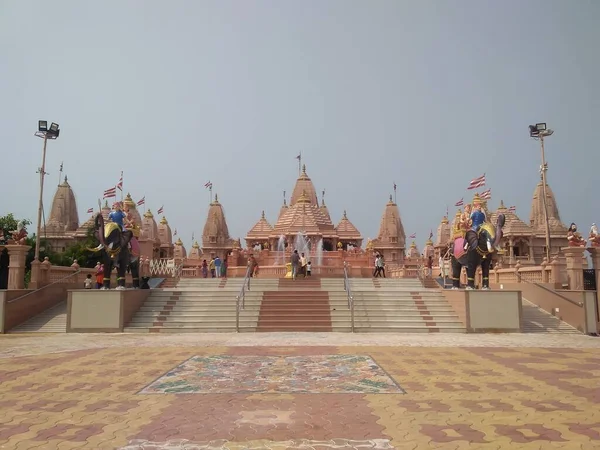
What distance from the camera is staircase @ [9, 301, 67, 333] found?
719 inches

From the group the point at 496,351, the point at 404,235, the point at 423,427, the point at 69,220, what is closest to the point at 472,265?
the point at 496,351

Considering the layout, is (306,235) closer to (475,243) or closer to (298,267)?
(298,267)

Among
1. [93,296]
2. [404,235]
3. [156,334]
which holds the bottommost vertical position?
[156,334]

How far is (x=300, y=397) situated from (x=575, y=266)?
55.9 feet

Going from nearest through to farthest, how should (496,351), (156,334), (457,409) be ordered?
1. (457,409)
2. (496,351)
3. (156,334)

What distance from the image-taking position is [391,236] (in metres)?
66.4

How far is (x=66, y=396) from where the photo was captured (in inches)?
293

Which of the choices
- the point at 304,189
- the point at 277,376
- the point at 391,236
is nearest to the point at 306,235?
the point at 304,189

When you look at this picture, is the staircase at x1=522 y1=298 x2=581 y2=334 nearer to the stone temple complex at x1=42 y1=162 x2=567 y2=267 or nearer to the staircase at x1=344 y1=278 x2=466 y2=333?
the staircase at x1=344 y1=278 x2=466 y2=333

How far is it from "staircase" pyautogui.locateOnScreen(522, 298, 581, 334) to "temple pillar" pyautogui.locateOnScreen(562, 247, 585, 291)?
5.43 feet

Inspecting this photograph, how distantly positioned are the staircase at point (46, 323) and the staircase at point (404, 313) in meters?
10.5

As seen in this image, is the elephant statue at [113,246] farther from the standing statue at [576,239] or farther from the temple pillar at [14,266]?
the standing statue at [576,239]

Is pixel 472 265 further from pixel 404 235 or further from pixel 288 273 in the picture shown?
pixel 404 235

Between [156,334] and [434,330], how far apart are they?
9251mm
